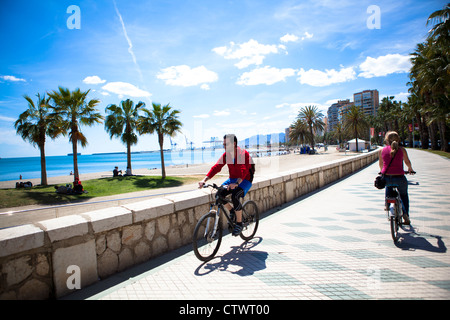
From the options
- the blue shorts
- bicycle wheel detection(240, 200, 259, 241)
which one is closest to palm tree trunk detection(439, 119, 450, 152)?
bicycle wheel detection(240, 200, 259, 241)

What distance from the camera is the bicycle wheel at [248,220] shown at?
4.35m

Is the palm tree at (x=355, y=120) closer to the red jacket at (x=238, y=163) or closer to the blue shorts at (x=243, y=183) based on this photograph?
the blue shorts at (x=243, y=183)

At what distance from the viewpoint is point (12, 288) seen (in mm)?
2385

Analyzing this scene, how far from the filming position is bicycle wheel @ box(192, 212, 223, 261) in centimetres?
351

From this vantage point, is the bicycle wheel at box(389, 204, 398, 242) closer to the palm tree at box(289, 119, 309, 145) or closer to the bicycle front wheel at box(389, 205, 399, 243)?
the bicycle front wheel at box(389, 205, 399, 243)

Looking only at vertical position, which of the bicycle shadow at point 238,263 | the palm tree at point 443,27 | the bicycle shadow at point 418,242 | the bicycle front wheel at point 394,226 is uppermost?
the palm tree at point 443,27

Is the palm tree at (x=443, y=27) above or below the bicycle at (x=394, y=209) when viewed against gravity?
above

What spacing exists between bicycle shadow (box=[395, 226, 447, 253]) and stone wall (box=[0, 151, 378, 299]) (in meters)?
3.42

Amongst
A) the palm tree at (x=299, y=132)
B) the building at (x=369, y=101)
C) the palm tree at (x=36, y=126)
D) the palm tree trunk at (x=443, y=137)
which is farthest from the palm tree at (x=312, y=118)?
the building at (x=369, y=101)

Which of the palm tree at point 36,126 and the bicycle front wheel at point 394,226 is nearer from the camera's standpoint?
the bicycle front wheel at point 394,226

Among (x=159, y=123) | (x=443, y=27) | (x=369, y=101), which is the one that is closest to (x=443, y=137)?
(x=443, y=27)

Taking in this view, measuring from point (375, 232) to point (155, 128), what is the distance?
2921cm

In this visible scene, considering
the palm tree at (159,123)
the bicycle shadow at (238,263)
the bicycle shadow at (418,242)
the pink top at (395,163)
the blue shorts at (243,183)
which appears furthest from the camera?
the palm tree at (159,123)

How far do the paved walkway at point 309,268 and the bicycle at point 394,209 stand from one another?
24cm
